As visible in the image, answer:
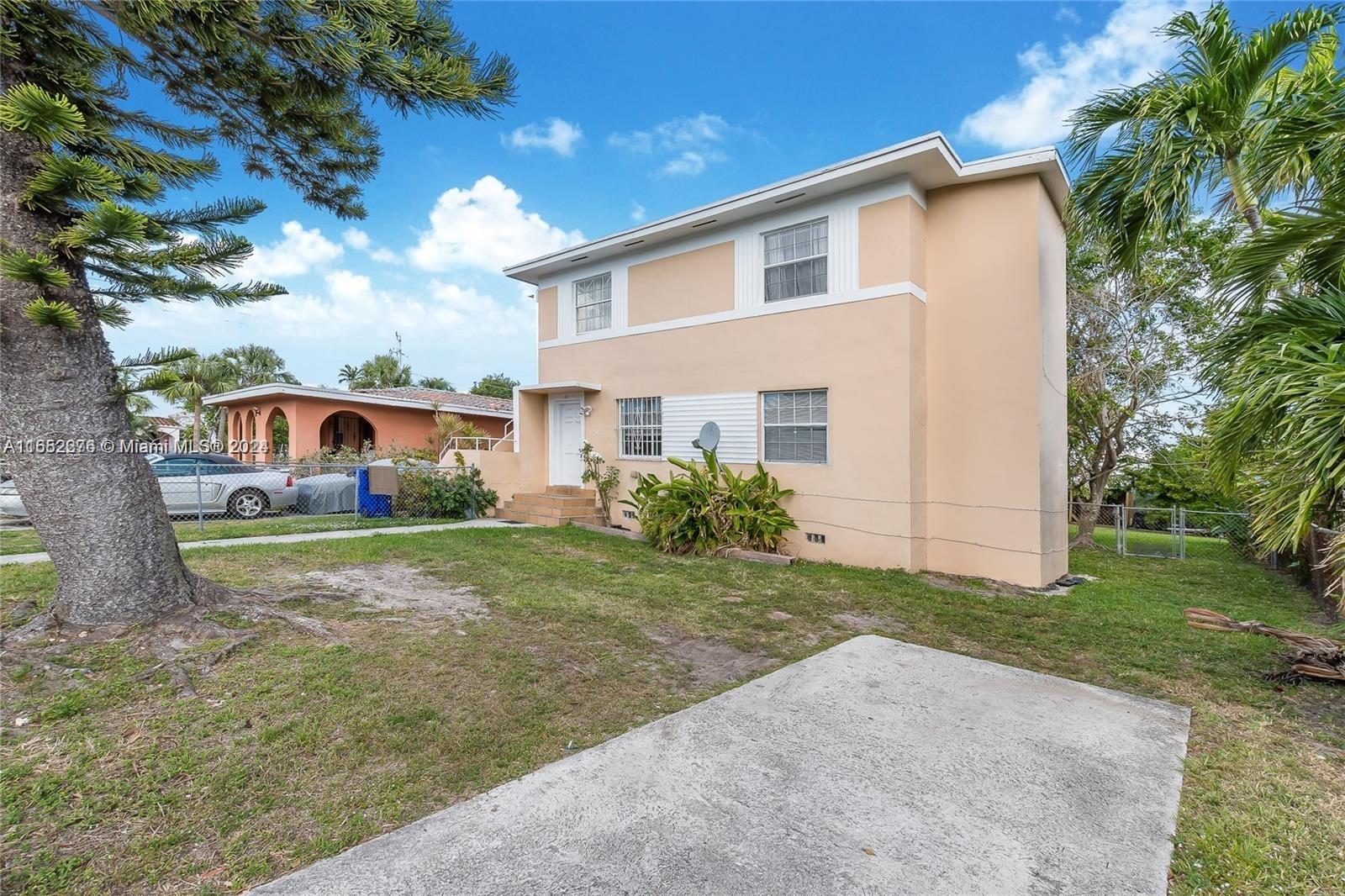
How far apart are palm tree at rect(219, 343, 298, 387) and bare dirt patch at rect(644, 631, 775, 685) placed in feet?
101

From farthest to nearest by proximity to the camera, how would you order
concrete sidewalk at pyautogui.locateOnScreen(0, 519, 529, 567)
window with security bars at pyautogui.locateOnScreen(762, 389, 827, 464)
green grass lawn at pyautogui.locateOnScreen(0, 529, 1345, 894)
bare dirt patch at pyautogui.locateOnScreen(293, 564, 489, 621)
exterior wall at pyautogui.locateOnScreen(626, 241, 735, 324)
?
1. exterior wall at pyautogui.locateOnScreen(626, 241, 735, 324)
2. window with security bars at pyautogui.locateOnScreen(762, 389, 827, 464)
3. concrete sidewalk at pyautogui.locateOnScreen(0, 519, 529, 567)
4. bare dirt patch at pyautogui.locateOnScreen(293, 564, 489, 621)
5. green grass lawn at pyautogui.locateOnScreen(0, 529, 1345, 894)

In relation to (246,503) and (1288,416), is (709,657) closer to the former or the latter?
(1288,416)

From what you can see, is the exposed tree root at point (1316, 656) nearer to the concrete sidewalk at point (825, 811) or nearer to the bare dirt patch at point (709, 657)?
the concrete sidewalk at point (825, 811)

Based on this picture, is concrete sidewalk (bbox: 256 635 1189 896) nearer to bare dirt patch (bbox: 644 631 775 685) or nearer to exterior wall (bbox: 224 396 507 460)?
bare dirt patch (bbox: 644 631 775 685)

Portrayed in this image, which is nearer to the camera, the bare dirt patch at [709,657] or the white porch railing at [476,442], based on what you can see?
the bare dirt patch at [709,657]

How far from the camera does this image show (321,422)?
19.5m

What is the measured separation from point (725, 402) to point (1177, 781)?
7698 millimetres

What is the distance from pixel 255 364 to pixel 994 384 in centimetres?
3344

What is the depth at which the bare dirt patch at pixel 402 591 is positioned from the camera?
17.9 feet

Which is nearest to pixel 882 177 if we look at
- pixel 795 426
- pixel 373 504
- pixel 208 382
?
pixel 795 426

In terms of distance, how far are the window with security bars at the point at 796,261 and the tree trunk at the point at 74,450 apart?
8.06 metres

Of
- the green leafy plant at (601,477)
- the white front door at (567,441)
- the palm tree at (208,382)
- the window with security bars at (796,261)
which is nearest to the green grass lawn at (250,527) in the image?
the palm tree at (208,382)

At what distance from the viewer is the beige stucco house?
7840 mm

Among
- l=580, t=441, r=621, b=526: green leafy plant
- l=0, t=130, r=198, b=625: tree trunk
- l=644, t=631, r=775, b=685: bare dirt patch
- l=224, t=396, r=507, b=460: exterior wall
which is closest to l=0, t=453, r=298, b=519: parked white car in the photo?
l=224, t=396, r=507, b=460: exterior wall
